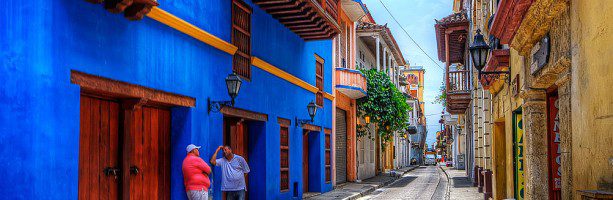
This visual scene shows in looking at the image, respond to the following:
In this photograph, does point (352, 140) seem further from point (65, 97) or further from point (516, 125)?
point (65, 97)

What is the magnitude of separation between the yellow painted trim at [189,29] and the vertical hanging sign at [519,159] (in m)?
5.42

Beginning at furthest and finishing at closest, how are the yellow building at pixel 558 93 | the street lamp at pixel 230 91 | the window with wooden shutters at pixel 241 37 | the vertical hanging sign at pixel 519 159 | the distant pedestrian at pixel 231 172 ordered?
the window with wooden shutters at pixel 241 37 → the vertical hanging sign at pixel 519 159 → the distant pedestrian at pixel 231 172 → the street lamp at pixel 230 91 → the yellow building at pixel 558 93

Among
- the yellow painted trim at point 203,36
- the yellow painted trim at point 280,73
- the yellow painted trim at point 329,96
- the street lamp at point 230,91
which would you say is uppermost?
the yellow painted trim at point 203,36

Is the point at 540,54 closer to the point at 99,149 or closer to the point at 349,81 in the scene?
the point at 99,149

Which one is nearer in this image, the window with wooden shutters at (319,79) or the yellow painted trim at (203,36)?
the yellow painted trim at (203,36)

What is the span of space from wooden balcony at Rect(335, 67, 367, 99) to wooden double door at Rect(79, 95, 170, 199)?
12758 mm

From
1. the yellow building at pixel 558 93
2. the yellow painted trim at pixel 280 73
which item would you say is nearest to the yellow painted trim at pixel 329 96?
the yellow painted trim at pixel 280 73

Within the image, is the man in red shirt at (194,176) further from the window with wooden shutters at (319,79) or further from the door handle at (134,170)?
the window with wooden shutters at (319,79)

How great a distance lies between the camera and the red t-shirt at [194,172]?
9.80 m

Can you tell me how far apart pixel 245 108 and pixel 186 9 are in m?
3.18

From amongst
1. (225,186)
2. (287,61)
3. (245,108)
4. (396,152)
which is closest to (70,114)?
(225,186)

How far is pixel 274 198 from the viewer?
15.0 metres

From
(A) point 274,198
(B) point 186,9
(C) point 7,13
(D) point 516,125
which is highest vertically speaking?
(B) point 186,9

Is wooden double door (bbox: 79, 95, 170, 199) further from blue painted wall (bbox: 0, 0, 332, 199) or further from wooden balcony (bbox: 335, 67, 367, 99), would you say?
wooden balcony (bbox: 335, 67, 367, 99)
